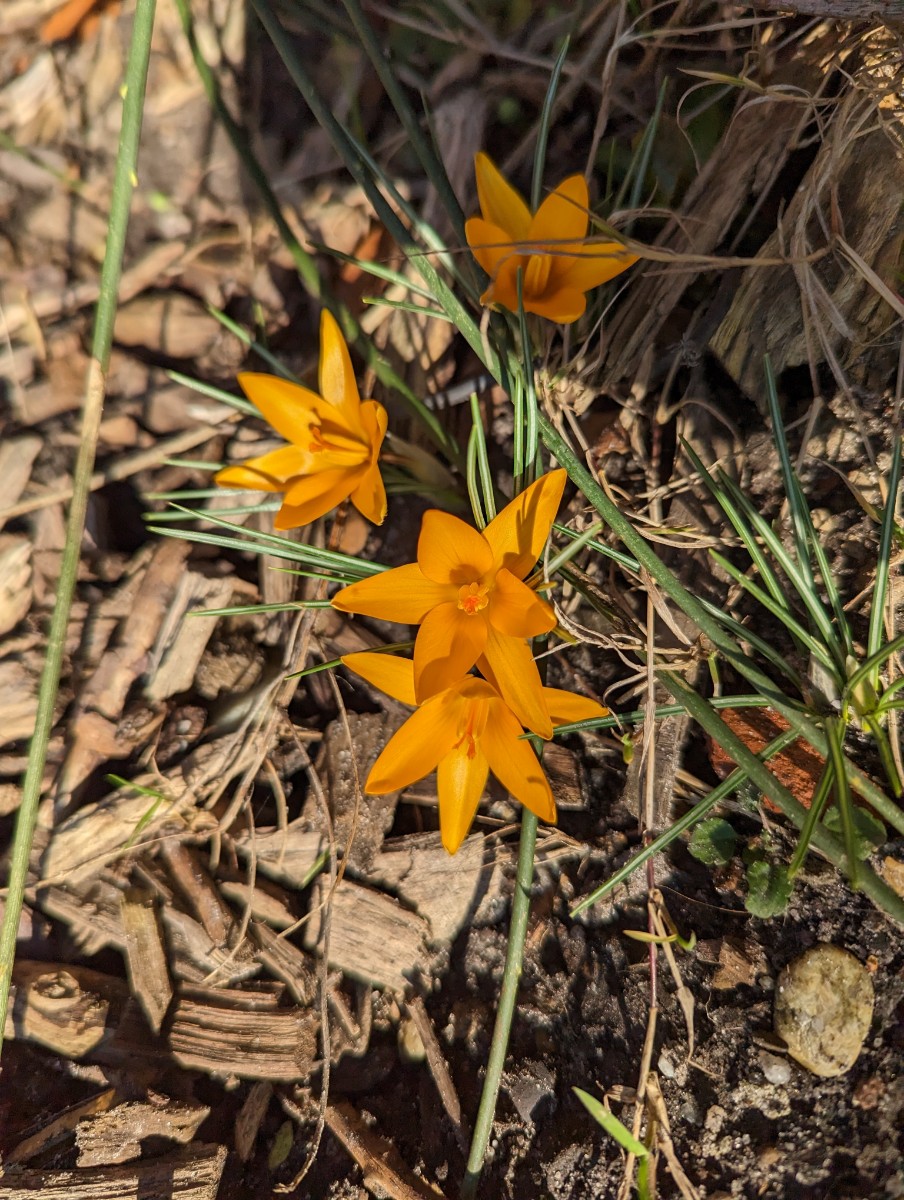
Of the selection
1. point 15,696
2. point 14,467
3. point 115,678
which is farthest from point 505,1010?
point 14,467

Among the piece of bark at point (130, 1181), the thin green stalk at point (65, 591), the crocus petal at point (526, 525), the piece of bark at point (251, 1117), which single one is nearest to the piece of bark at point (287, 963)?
the piece of bark at point (251, 1117)

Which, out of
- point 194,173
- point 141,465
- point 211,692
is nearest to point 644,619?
point 211,692

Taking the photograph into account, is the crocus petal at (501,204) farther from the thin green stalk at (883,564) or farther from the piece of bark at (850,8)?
the thin green stalk at (883,564)

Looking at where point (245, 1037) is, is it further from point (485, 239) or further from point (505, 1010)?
point (485, 239)

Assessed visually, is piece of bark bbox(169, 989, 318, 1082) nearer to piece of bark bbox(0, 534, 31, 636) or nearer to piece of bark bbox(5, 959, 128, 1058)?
piece of bark bbox(5, 959, 128, 1058)

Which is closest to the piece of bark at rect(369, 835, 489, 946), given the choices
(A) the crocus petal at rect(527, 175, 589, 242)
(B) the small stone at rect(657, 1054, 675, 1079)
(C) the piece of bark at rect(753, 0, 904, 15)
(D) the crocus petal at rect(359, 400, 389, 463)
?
(B) the small stone at rect(657, 1054, 675, 1079)
